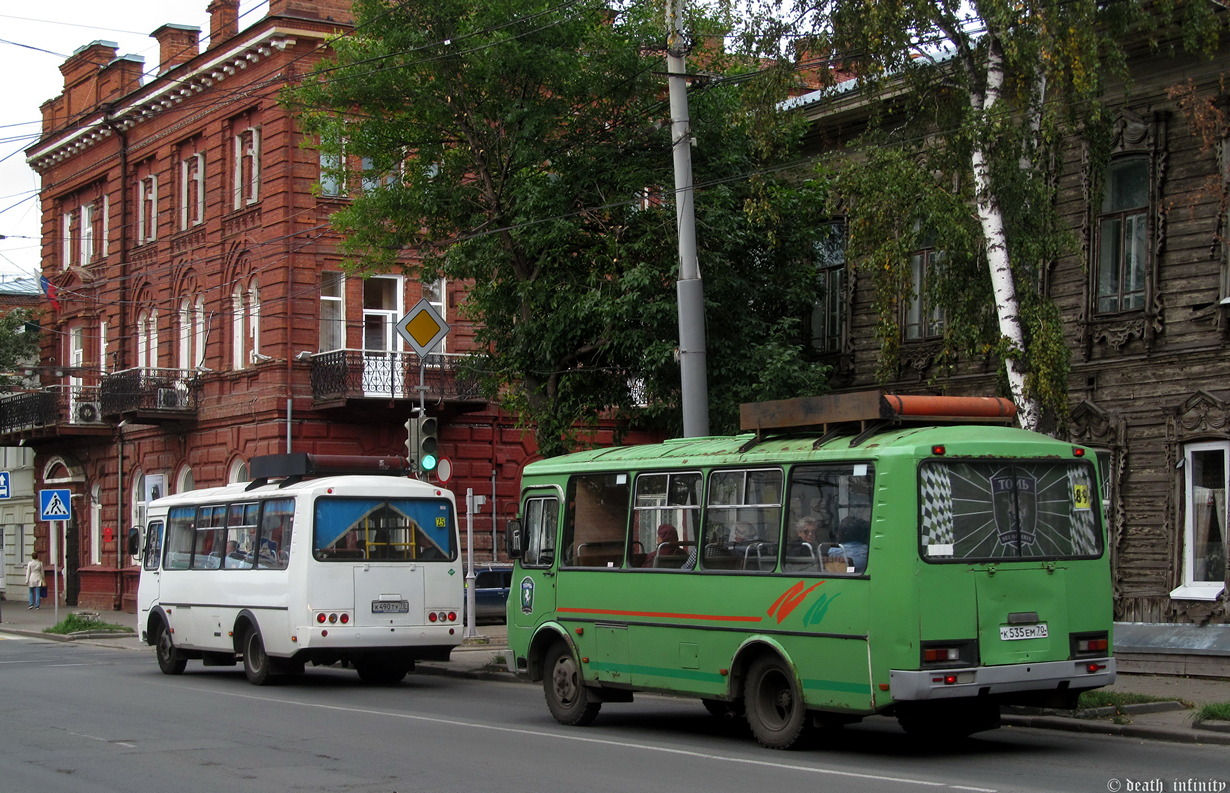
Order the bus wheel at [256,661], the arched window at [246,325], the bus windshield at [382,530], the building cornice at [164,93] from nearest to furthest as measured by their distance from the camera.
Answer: the bus windshield at [382,530]
the bus wheel at [256,661]
the building cornice at [164,93]
the arched window at [246,325]

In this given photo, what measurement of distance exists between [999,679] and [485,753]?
422 cm

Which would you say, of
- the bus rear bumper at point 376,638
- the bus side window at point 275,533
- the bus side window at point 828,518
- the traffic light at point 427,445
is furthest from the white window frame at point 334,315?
the bus side window at point 828,518

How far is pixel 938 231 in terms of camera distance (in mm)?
15836

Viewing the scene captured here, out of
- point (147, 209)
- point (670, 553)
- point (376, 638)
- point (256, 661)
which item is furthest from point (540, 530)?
point (147, 209)

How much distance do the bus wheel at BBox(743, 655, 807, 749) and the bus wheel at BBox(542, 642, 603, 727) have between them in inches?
95.2

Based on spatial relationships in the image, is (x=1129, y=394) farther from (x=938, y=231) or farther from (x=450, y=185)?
(x=450, y=185)

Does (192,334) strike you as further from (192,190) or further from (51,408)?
(51,408)

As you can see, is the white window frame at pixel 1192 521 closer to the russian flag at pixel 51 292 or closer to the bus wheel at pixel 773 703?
the bus wheel at pixel 773 703

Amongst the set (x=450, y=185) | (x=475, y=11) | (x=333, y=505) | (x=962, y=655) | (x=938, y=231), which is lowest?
(x=962, y=655)

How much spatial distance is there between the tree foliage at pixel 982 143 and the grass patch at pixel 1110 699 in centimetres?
299

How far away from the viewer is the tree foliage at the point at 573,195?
67.9 feet

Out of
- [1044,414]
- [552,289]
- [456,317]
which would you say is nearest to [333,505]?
[552,289]

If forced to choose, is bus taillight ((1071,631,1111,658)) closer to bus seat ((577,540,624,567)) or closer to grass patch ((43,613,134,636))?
bus seat ((577,540,624,567))

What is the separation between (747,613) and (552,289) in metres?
9.51
